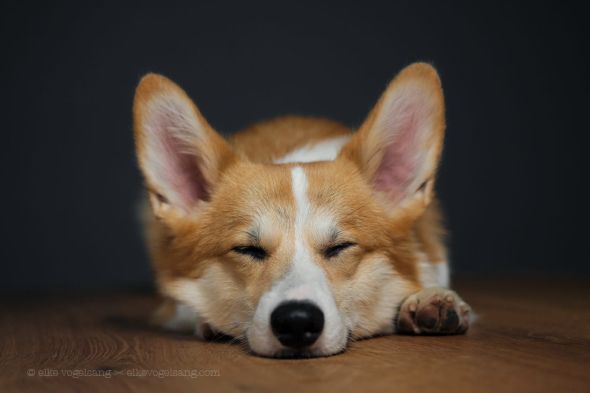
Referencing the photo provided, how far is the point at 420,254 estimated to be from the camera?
104 inches

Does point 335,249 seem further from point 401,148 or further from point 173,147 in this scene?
point 173,147

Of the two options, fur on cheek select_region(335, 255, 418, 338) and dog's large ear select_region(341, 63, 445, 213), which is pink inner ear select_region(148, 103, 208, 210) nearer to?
dog's large ear select_region(341, 63, 445, 213)

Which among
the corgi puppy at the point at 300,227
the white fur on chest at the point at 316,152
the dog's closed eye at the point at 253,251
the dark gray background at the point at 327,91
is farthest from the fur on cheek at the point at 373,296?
the dark gray background at the point at 327,91

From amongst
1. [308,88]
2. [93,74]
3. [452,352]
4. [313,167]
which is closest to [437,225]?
[313,167]

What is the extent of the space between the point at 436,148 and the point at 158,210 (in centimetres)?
86

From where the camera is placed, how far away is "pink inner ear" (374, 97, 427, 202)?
2.54m

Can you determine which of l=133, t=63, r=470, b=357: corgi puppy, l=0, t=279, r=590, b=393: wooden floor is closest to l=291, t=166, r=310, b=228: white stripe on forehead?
l=133, t=63, r=470, b=357: corgi puppy

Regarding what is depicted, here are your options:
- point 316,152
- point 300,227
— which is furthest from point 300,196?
point 316,152

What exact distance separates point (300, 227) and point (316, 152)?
69 centimetres

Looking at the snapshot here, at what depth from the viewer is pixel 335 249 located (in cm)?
231

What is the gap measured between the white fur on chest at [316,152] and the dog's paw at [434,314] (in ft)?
2.00

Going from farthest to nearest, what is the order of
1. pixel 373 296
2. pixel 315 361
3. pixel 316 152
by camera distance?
1. pixel 316 152
2. pixel 373 296
3. pixel 315 361

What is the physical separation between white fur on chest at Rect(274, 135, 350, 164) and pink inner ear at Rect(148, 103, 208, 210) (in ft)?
1.10

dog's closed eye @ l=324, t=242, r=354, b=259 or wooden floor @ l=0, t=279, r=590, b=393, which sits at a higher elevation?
dog's closed eye @ l=324, t=242, r=354, b=259
